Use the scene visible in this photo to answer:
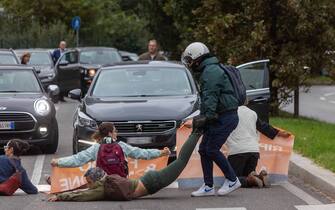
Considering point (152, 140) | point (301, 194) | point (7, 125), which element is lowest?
point (7, 125)

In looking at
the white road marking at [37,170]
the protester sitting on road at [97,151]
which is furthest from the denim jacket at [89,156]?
the white road marking at [37,170]

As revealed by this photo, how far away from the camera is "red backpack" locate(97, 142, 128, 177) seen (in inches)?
430

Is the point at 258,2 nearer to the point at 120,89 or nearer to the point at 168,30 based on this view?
the point at 120,89

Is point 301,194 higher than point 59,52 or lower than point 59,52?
higher

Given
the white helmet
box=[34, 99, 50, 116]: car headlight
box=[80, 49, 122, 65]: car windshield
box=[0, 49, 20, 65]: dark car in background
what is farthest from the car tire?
box=[80, 49, 122, 65]: car windshield

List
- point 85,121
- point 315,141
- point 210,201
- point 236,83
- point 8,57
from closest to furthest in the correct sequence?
1. point 210,201
2. point 236,83
3. point 85,121
4. point 315,141
5. point 8,57

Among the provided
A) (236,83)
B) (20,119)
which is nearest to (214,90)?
(236,83)

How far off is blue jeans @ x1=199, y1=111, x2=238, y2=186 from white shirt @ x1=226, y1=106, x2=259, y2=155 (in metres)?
0.73

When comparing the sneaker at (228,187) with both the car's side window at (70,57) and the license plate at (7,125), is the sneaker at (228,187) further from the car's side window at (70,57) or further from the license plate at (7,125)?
the car's side window at (70,57)

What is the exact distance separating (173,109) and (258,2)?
9.38 m

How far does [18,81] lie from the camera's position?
16.7m

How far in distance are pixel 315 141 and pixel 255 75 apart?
179cm

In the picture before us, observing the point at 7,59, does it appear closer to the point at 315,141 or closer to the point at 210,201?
the point at 315,141

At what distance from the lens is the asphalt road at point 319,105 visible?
27.4 meters
